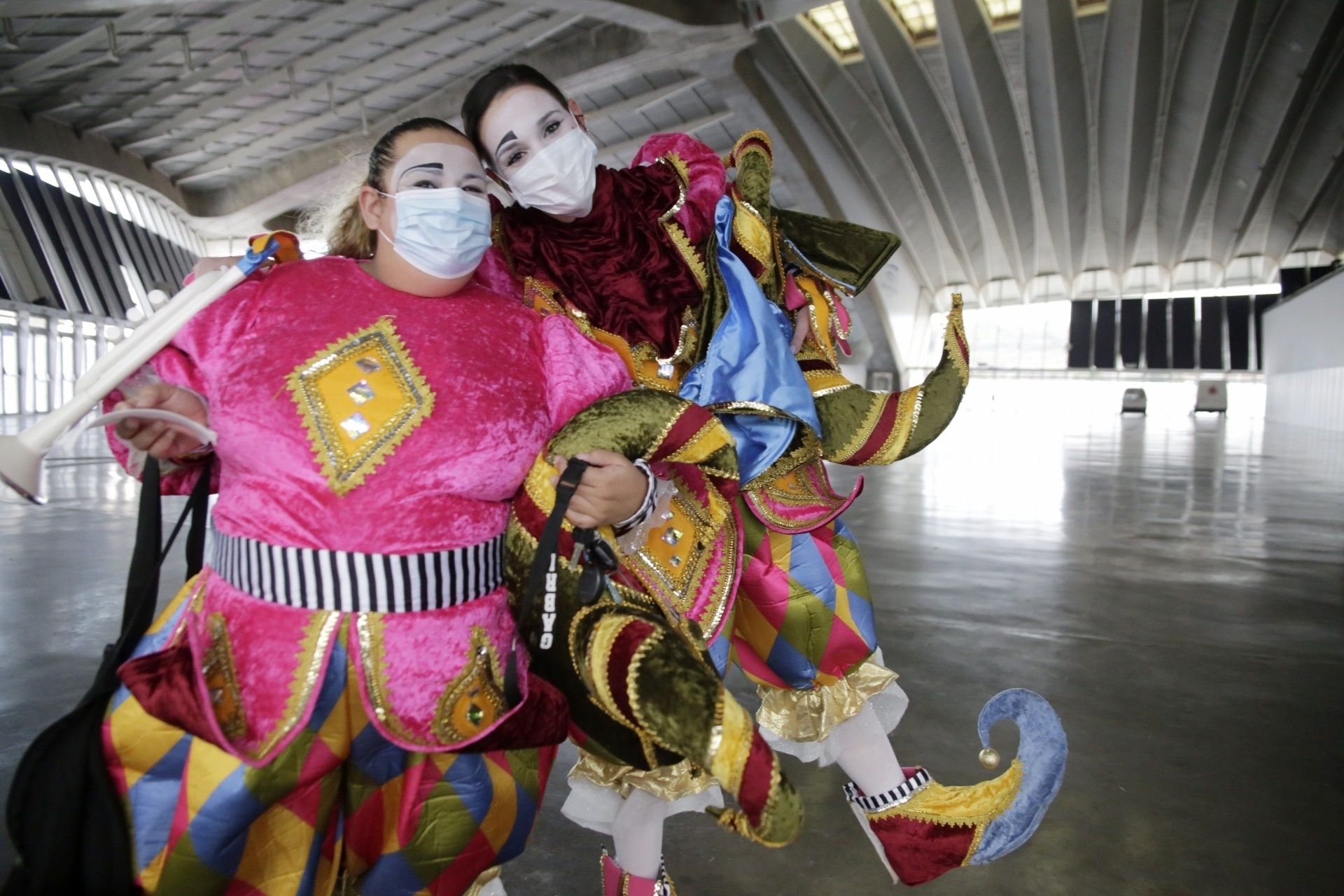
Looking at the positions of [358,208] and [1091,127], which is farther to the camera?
[1091,127]

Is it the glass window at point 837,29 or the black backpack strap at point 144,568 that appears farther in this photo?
the glass window at point 837,29

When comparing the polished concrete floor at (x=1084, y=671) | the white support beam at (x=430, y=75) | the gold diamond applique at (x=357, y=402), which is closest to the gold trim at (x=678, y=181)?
the gold diamond applique at (x=357, y=402)

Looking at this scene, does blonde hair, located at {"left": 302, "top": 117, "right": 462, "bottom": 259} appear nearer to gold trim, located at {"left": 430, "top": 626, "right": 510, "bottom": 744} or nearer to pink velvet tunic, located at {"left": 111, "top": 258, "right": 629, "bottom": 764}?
Result: pink velvet tunic, located at {"left": 111, "top": 258, "right": 629, "bottom": 764}

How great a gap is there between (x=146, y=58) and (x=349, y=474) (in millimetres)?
19415

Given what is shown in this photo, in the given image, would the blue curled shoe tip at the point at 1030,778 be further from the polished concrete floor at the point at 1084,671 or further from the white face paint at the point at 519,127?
the white face paint at the point at 519,127

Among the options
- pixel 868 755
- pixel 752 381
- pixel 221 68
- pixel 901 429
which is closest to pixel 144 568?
pixel 752 381

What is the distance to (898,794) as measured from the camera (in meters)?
1.83

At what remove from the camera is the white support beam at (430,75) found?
56.6 feet

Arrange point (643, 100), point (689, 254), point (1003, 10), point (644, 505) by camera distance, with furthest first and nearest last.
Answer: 1. point (1003, 10)
2. point (643, 100)
3. point (689, 254)
4. point (644, 505)

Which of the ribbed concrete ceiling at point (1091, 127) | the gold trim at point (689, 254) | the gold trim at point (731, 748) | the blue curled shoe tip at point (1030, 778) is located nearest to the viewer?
the gold trim at point (731, 748)

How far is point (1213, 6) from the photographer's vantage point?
19.2 metres

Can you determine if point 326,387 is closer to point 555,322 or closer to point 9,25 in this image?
point 555,322

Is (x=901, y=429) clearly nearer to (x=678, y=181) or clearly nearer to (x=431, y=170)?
(x=678, y=181)

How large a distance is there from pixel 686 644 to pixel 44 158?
77.3 feet
